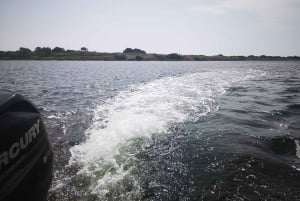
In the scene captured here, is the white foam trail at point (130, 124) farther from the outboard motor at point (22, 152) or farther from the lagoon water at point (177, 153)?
the outboard motor at point (22, 152)

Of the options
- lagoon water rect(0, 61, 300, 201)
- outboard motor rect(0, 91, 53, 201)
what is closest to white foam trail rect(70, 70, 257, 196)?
lagoon water rect(0, 61, 300, 201)

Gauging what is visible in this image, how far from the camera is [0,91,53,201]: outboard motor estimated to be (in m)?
2.69

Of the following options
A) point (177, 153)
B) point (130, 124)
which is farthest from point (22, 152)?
point (130, 124)

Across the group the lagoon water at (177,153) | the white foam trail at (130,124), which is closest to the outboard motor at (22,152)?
the lagoon water at (177,153)

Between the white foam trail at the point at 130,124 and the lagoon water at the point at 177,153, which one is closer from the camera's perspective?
the lagoon water at the point at 177,153

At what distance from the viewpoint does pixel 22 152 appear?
2988 mm

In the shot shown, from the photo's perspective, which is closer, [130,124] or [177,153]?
[177,153]

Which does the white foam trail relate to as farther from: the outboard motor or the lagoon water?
the outboard motor

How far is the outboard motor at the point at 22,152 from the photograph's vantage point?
2.69 metres

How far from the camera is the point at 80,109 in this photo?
39.1ft

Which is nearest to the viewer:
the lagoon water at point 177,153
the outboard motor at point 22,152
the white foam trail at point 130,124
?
the outboard motor at point 22,152

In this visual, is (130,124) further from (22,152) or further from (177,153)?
(22,152)

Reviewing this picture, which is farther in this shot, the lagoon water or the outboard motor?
the lagoon water

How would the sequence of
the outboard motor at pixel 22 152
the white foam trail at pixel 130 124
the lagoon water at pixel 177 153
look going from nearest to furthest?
1. the outboard motor at pixel 22 152
2. the lagoon water at pixel 177 153
3. the white foam trail at pixel 130 124
